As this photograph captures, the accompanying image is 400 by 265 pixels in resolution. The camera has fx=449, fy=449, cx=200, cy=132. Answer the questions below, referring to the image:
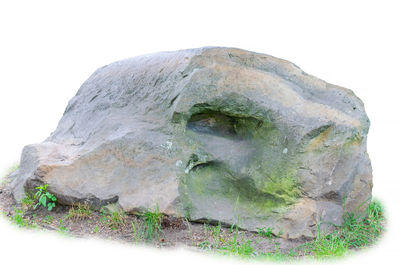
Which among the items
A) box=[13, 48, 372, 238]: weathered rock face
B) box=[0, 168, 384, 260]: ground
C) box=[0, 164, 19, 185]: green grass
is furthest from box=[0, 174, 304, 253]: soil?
box=[0, 164, 19, 185]: green grass

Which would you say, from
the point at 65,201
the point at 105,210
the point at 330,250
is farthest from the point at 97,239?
the point at 330,250

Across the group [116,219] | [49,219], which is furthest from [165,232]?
[49,219]

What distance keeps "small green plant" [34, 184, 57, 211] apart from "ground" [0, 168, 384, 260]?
10 cm

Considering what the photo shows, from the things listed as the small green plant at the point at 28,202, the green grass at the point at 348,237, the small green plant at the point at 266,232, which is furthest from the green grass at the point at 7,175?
the green grass at the point at 348,237

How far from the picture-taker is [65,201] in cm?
523

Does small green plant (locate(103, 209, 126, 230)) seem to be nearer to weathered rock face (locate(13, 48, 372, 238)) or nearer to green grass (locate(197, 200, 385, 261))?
weathered rock face (locate(13, 48, 372, 238))

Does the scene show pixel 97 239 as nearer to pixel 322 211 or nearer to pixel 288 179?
pixel 288 179

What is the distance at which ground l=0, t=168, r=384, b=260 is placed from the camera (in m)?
4.68

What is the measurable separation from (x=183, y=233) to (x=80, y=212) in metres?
1.23

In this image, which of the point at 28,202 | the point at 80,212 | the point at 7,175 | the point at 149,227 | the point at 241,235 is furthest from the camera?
the point at 7,175

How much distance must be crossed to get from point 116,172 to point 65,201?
2.28ft

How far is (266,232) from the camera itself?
16.3 feet

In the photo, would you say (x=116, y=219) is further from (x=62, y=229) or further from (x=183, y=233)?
(x=183, y=233)

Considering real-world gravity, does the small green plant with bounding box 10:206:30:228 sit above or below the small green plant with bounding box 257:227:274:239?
below
